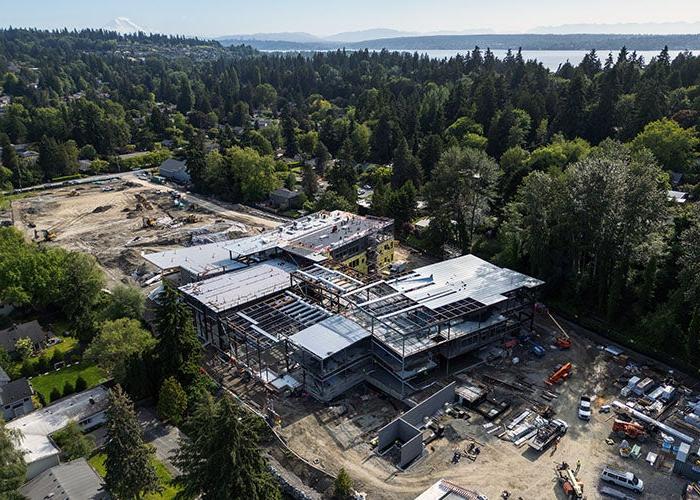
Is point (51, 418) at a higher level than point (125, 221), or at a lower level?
higher

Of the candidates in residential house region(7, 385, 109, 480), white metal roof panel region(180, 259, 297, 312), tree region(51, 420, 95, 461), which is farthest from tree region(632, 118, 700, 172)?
tree region(51, 420, 95, 461)

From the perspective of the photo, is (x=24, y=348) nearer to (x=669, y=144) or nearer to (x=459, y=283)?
(x=459, y=283)

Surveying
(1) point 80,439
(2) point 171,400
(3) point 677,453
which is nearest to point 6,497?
(1) point 80,439

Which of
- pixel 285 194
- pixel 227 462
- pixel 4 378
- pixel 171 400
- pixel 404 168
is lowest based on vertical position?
A: pixel 4 378

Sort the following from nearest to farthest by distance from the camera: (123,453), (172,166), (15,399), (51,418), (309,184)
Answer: (123,453)
(51,418)
(15,399)
(309,184)
(172,166)

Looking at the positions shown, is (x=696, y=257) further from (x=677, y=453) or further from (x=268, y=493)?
(x=268, y=493)

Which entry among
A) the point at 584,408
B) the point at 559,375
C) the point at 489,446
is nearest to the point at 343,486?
the point at 489,446

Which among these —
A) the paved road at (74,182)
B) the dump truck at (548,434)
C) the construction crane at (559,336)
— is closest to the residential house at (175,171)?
the paved road at (74,182)
